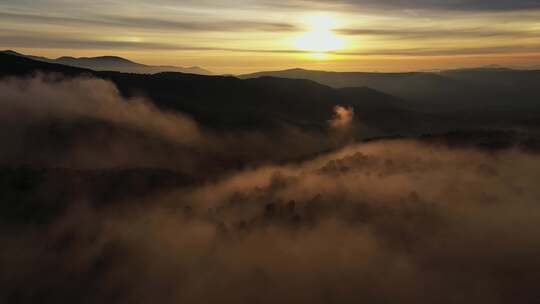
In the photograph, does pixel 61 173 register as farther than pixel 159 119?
No

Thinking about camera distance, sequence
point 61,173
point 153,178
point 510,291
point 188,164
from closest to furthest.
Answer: point 510,291
point 61,173
point 153,178
point 188,164


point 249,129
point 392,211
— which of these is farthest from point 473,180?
point 249,129

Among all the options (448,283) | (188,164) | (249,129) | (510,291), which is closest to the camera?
(510,291)

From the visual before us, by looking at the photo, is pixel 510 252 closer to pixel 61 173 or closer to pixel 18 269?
pixel 18 269

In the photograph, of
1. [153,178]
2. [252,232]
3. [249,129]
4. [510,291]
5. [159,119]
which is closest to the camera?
[510,291]

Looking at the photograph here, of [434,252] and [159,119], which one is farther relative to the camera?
[159,119]

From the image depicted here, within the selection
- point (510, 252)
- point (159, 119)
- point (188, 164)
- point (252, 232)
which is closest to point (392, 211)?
point (510, 252)

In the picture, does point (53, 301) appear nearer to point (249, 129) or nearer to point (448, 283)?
point (448, 283)

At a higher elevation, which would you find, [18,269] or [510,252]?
[510,252]

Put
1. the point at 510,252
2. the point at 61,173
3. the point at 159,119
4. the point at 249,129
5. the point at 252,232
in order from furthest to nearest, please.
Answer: the point at 249,129, the point at 159,119, the point at 61,173, the point at 252,232, the point at 510,252
